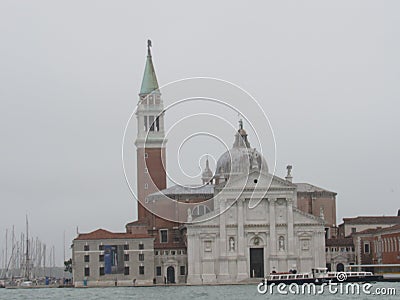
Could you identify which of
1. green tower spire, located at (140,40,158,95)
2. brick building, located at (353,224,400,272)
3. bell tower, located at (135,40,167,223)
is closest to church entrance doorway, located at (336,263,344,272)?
brick building, located at (353,224,400,272)

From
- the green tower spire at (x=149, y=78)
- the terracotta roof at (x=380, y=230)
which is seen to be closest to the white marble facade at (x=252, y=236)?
the terracotta roof at (x=380, y=230)

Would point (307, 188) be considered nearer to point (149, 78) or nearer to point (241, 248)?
point (241, 248)

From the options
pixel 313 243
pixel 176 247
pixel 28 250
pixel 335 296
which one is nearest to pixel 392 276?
pixel 313 243

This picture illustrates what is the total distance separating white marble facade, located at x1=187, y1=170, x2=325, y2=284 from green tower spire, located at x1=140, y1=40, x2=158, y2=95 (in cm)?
1541

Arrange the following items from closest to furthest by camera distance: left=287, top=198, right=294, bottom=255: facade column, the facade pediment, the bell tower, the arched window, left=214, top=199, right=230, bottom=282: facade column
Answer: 1. the facade pediment
2. left=214, top=199, right=230, bottom=282: facade column
3. left=287, top=198, right=294, bottom=255: facade column
4. the arched window
5. the bell tower

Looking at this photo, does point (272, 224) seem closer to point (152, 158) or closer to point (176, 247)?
point (176, 247)

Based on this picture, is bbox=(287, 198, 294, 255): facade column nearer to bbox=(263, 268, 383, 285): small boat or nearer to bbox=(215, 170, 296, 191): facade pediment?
bbox=(215, 170, 296, 191): facade pediment

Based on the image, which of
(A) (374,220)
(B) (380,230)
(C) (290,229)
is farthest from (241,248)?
(A) (374,220)

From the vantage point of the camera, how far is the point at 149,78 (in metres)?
93.9

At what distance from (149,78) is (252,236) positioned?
19639mm

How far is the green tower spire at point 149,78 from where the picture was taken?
307 feet

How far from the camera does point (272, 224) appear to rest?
82.0m

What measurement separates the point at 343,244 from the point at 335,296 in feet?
103

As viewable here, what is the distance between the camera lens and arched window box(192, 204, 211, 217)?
281ft
